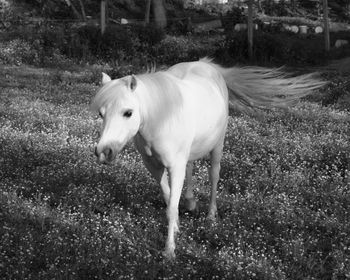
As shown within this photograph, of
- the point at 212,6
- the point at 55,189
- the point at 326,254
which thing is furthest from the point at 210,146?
the point at 212,6

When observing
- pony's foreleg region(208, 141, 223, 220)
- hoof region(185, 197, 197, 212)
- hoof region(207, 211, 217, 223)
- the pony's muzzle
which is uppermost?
the pony's muzzle

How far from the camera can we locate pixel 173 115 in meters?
5.25

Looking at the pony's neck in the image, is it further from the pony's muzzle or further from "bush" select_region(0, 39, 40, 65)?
"bush" select_region(0, 39, 40, 65)

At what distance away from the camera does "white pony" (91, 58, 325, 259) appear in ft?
15.2

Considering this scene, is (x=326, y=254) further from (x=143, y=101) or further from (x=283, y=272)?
(x=143, y=101)

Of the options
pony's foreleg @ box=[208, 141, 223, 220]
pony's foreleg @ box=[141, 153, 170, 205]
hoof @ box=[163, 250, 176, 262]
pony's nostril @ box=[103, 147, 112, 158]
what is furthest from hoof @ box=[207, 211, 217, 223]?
pony's nostril @ box=[103, 147, 112, 158]

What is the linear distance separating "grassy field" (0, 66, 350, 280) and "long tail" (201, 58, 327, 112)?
3.45 ft

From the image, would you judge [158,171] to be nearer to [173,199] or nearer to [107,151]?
[173,199]

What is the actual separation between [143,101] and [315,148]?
4.87 metres

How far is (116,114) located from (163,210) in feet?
7.78

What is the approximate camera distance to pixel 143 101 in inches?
193

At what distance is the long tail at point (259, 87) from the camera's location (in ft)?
24.0

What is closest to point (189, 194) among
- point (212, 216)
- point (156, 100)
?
point (212, 216)

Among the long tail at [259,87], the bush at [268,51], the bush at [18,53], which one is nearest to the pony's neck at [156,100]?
the long tail at [259,87]
